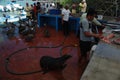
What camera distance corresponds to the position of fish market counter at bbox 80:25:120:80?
253 centimetres

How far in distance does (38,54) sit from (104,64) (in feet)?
14.4

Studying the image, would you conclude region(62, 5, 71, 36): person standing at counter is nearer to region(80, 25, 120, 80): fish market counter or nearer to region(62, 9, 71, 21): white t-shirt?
region(62, 9, 71, 21): white t-shirt

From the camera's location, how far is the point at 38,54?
7.04 m

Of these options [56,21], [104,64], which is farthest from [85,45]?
[56,21]

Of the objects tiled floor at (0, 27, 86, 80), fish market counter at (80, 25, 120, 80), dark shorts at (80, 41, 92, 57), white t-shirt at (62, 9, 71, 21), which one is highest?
white t-shirt at (62, 9, 71, 21)

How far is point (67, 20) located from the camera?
31.0ft

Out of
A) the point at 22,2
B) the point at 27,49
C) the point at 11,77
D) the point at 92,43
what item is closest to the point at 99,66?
the point at 92,43

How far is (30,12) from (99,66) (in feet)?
33.6

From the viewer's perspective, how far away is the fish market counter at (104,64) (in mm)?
2529

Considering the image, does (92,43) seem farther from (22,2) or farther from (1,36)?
(22,2)

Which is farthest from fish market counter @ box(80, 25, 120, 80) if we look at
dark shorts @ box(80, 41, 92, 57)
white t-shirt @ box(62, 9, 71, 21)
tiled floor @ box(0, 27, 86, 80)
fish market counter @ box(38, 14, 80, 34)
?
fish market counter @ box(38, 14, 80, 34)

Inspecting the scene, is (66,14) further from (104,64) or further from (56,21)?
(104,64)

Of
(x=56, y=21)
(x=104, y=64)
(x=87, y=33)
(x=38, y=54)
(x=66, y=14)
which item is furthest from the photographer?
(x=56, y=21)

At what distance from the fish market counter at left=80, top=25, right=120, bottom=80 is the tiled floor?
6.05ft
